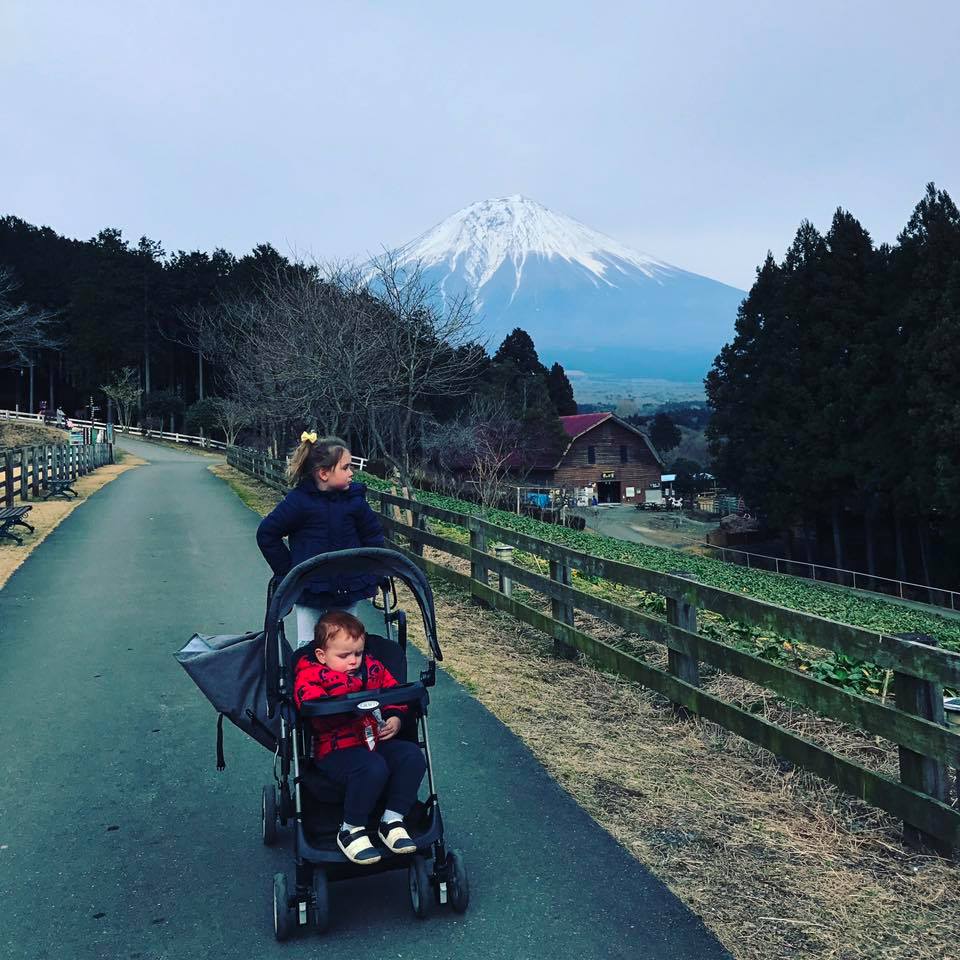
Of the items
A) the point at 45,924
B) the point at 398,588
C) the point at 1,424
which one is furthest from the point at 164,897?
the point at 1,424

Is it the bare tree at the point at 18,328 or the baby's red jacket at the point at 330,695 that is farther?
the bare tree at the point at 18,328

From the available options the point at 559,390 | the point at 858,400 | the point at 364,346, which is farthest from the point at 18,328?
the point at 858,400

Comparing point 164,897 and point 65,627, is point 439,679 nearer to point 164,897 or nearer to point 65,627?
point 164,897

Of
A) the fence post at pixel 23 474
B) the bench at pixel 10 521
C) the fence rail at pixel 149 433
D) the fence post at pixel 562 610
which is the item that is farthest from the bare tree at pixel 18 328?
the fence post at pixel 562 610

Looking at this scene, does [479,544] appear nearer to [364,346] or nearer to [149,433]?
[364,346]

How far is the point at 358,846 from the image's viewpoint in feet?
11.8

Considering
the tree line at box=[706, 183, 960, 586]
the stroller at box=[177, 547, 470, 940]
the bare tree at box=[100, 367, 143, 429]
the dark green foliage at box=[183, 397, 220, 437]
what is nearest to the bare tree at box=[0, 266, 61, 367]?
the bare tree at box=[100, 367, 143, 429]

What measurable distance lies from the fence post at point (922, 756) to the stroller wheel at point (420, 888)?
2.23 meters

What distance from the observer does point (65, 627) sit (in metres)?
9.51

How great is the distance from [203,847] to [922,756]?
11.1ft

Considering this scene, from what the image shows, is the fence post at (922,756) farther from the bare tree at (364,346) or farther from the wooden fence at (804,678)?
the bare tree at (364,346)

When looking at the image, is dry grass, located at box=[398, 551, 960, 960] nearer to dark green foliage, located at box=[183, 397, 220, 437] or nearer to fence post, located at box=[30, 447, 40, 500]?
fence post, located at box=[30, 447, 40, 500]

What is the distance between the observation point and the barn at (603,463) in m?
66.0

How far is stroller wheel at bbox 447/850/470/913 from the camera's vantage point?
3.77 metres
